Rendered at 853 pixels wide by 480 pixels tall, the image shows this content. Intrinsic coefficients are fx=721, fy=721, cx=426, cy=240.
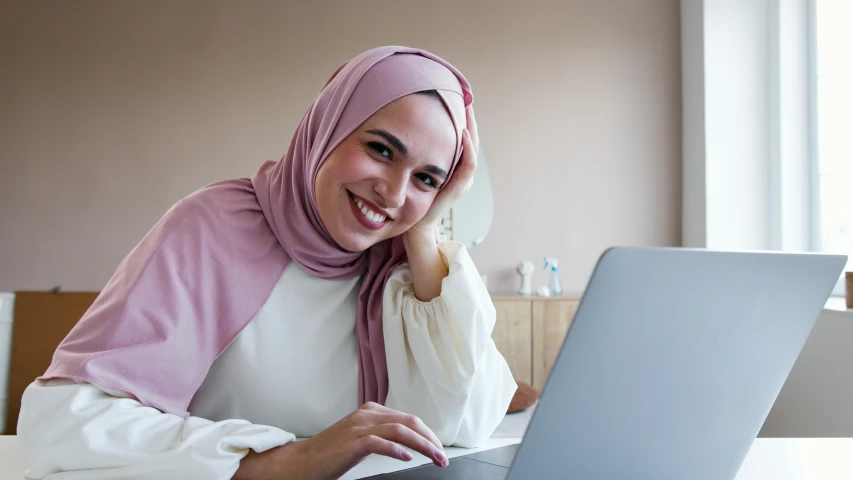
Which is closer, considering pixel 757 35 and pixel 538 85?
pixel 757 35

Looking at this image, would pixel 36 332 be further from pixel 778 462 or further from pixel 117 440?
pixel 778 462

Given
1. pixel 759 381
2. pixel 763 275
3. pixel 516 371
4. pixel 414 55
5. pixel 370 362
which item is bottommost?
pixel 516 371

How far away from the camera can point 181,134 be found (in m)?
3.66

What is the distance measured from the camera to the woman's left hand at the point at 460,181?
1.09 m

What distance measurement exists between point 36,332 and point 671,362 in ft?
9.77

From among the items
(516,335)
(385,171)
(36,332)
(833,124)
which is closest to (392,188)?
(385,171)

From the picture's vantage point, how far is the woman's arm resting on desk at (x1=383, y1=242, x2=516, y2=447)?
1.03 m

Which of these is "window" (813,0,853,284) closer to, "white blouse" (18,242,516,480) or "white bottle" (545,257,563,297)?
"white bottle" (545,257,563,297)

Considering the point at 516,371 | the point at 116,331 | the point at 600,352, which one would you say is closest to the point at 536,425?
the point at 600,352

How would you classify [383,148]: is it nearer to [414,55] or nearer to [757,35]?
[414,55]

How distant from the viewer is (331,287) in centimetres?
110

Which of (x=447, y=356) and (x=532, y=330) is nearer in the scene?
(x=447, y=356)

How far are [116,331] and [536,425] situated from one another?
0.55 m

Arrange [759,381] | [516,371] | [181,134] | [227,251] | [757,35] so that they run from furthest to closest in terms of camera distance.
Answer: [181,134]
[757,35]
[516,371]
[227,251]
[759,381]
